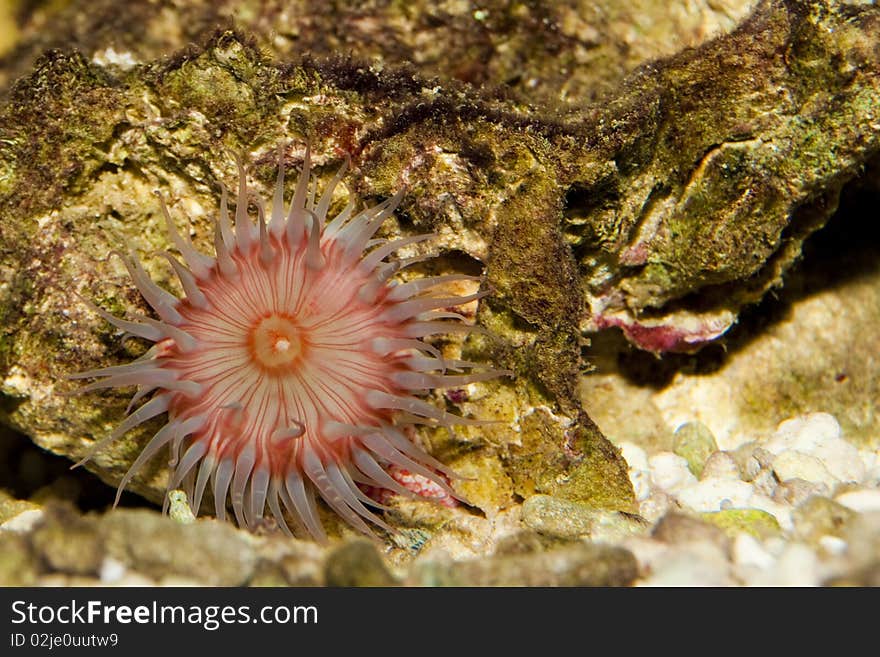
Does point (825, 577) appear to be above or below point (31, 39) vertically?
below

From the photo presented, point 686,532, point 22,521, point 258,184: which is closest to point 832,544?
point 686,532

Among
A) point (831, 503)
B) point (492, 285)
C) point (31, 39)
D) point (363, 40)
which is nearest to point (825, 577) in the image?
point (831, 503)

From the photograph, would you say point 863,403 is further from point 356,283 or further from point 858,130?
point 356,283

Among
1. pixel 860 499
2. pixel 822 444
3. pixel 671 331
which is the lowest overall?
pixel 860 499

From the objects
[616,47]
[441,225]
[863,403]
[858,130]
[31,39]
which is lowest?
[863,403]

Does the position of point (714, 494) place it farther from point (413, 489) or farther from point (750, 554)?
point (413, 489)

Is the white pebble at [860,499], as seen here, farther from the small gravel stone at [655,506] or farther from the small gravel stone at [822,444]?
the small gravel stone at [655,506]
